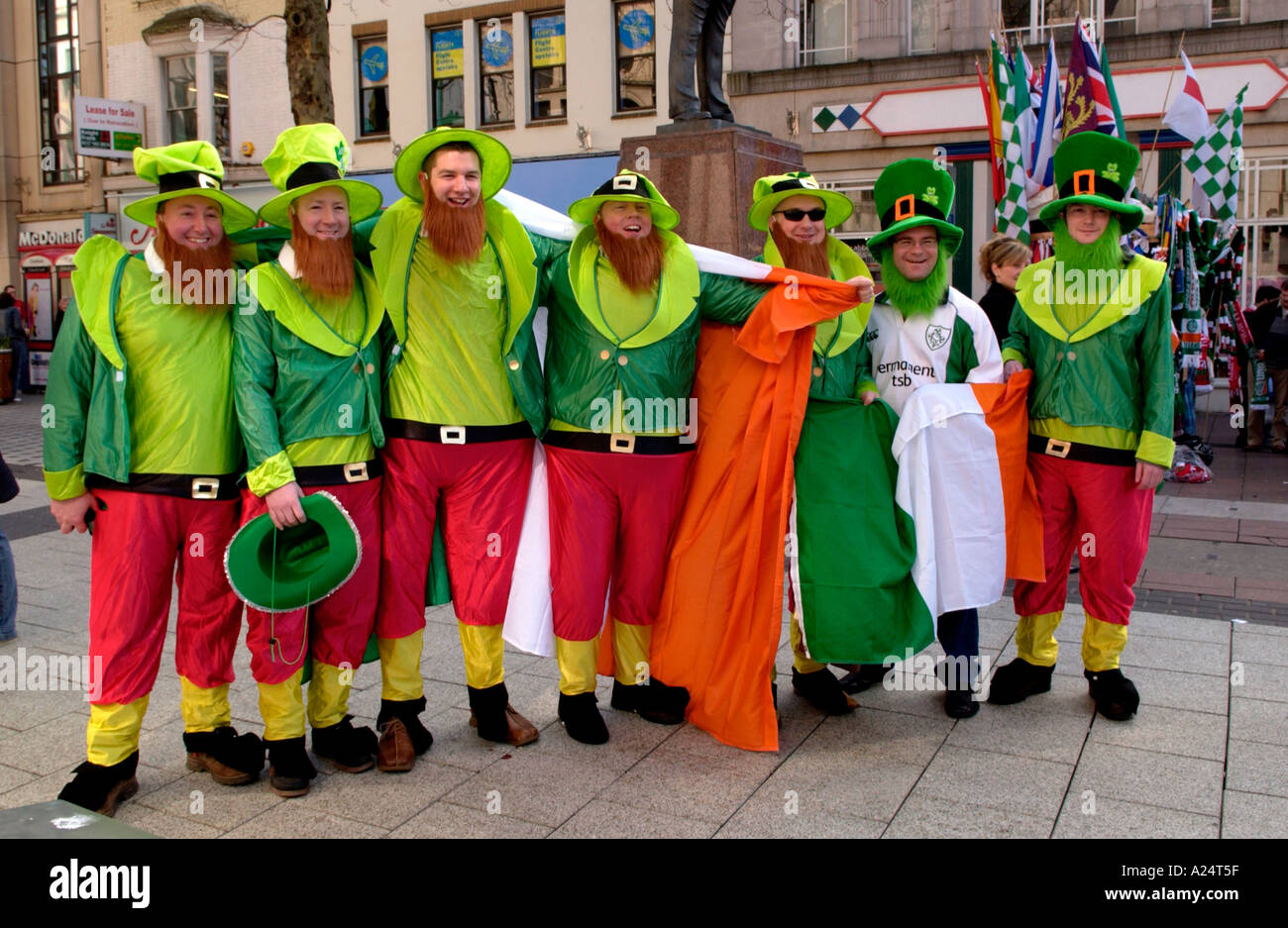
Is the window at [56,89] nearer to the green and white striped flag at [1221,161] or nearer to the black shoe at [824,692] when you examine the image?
the green and white striped flag at [1221,161]

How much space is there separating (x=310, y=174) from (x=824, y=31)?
531 inches

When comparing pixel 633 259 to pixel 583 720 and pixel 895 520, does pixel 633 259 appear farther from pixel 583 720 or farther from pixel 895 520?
pixel 583 720

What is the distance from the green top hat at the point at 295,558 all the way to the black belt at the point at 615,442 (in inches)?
31.1

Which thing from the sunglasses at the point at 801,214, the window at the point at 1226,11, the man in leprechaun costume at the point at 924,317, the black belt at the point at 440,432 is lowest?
the black belt at the point at 440,432

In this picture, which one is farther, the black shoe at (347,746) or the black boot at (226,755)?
the black shoe at (347,746)

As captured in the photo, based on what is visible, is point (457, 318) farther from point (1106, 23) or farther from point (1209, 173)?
point (1106, 23)

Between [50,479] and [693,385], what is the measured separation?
2.15m

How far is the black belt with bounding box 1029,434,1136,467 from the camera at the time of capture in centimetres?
416

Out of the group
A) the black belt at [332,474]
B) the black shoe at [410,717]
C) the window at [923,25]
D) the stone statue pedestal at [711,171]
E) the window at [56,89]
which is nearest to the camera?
the black belt at [332,474]

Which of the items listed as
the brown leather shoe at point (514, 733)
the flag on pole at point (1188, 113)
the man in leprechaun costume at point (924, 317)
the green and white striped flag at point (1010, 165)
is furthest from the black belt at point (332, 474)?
the flag on pole at point (1188, 113)

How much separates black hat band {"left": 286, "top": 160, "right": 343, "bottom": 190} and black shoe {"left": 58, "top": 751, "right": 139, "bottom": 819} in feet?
6.20

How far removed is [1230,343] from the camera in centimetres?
1201

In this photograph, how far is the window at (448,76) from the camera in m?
17.5

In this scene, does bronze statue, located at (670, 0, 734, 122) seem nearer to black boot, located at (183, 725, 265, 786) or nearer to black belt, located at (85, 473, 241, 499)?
black belt, located at (85, 473, 241, 499)
